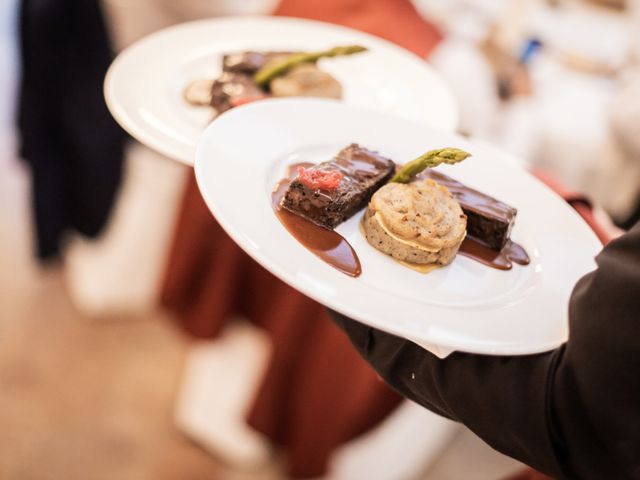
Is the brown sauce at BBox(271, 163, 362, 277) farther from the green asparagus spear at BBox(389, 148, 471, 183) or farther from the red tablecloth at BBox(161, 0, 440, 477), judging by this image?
the red tablecloth at BBox(161, 0, 440, 477)

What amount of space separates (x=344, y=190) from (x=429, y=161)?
0.14 meters

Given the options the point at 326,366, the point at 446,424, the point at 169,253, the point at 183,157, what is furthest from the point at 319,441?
the point at 183,157

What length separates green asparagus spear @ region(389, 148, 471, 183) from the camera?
87cm

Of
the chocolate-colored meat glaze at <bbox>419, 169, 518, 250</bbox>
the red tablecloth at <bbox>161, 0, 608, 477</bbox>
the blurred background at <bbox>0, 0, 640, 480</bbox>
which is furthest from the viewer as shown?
the blurred background at <bbox>0, 0, 640, 480</bbox>

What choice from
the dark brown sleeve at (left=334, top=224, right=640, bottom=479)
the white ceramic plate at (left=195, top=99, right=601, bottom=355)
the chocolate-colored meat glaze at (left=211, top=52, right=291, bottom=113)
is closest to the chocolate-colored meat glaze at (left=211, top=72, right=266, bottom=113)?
the chocolate-colored meat glaze at (left=211, top=52, right=291, bottom=113)

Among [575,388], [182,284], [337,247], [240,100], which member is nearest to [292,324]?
[182,284]

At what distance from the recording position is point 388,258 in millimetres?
888

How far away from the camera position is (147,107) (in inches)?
41.3

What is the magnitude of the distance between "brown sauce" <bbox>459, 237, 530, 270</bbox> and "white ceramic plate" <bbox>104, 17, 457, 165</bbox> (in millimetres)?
314

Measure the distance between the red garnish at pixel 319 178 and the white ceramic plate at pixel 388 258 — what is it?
0.18ft

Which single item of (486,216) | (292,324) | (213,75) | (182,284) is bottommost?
(182,284)

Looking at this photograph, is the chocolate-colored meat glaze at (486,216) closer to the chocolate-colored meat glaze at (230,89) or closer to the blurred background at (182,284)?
the chocolate-colored meat glaze at (230,89)

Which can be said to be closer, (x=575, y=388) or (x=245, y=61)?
(x=575, y=388)

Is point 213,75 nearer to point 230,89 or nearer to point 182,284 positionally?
point 230,89
